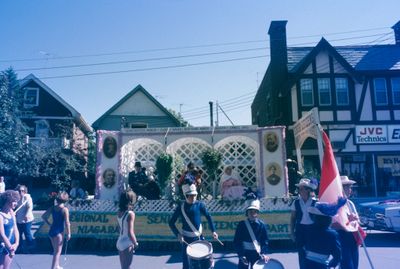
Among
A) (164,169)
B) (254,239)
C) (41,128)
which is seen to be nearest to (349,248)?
(254,239)

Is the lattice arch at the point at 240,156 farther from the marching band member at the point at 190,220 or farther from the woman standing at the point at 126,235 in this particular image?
the woman standing at the point at 126,235

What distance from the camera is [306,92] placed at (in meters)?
16.7

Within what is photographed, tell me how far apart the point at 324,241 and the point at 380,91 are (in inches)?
628

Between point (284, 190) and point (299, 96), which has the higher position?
point (299, 96)

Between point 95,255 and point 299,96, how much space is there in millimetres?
12645

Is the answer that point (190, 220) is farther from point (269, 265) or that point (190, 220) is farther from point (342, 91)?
point (342, 91)

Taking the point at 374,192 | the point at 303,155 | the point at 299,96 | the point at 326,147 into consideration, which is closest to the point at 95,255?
the point at 326,147

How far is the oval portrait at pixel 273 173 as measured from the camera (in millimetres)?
10531

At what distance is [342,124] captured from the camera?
1628cm

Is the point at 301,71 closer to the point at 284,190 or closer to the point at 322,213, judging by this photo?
the point at 284,190

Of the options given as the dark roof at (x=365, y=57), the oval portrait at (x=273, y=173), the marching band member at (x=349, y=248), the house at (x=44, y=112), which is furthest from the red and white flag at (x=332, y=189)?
the house at (x=44, y=112)

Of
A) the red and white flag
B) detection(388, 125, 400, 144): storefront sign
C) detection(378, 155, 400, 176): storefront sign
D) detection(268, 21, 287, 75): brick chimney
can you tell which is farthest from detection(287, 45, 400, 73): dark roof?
the red and white flag

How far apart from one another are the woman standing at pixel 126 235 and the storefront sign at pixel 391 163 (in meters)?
15.6

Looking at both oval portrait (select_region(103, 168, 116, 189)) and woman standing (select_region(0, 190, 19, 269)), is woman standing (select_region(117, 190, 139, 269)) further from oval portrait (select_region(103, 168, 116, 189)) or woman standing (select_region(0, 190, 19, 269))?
oval portrait (select_region(103, 168, 116, 189))
